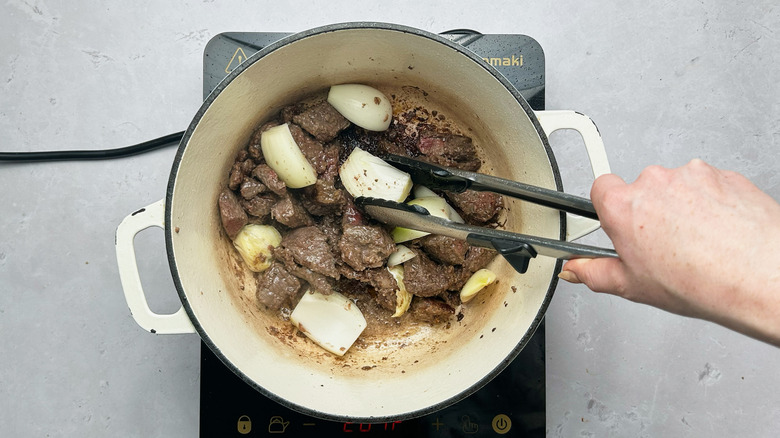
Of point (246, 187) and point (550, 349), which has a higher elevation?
point (246, 187)

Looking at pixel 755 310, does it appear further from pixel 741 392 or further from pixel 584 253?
pixel 741 392

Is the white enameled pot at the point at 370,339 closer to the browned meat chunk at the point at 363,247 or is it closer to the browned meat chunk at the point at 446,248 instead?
the browned meat chunk at the point at 446,248

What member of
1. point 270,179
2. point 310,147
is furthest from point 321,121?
point 270,179

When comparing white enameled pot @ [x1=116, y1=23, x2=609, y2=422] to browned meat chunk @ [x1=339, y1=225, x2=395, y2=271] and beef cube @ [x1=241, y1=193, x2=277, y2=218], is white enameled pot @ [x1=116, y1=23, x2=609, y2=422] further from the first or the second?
browned meat chunk @ [x1=339, y1=225, x2=395, y2=271]

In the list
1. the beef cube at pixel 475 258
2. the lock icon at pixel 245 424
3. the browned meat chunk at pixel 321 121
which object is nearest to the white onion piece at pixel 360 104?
the browned meat chunk at pixel 321 121

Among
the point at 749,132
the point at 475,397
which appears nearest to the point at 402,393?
the point at 475,397
